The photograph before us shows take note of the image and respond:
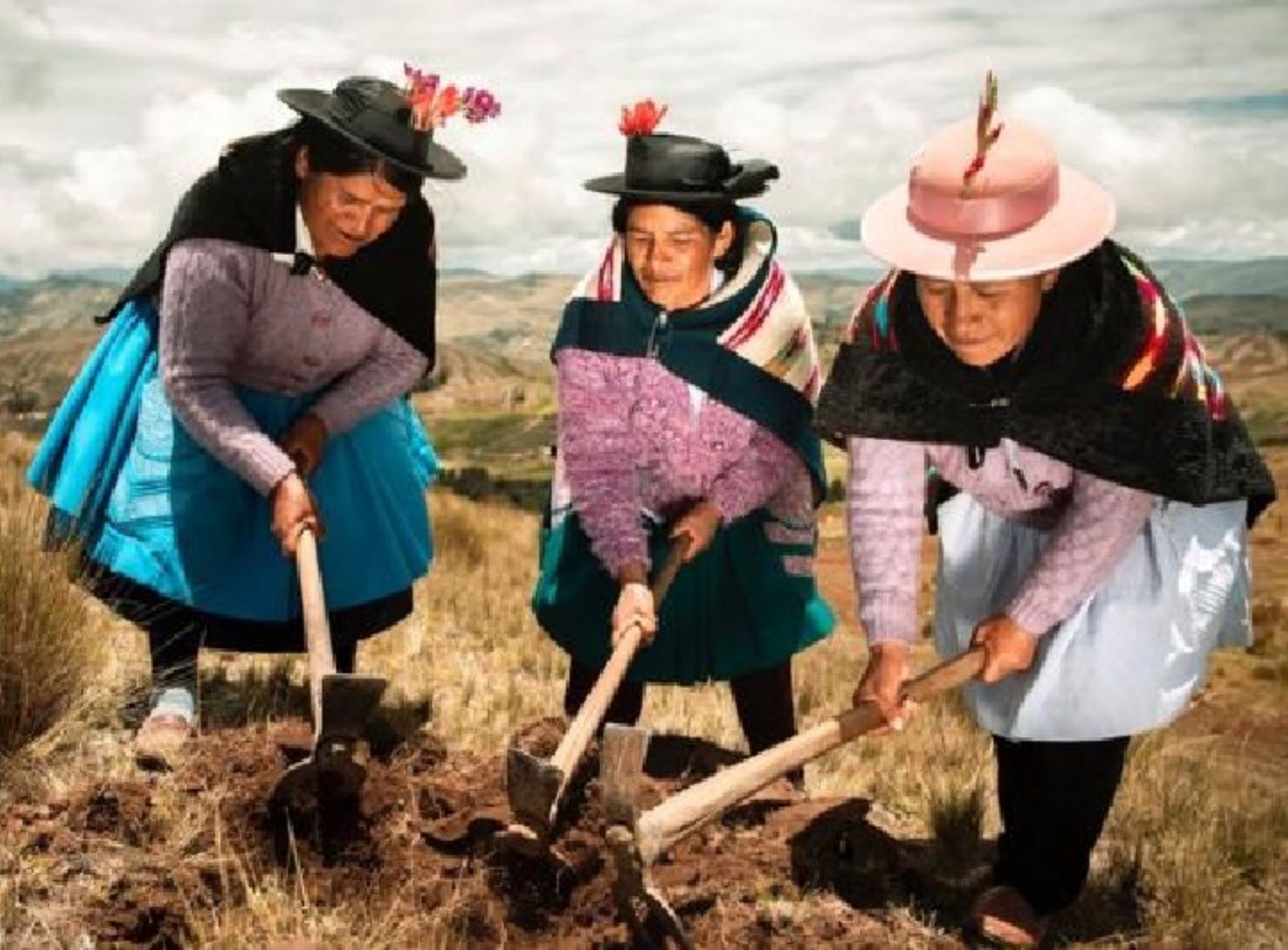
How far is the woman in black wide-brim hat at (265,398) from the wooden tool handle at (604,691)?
996mm

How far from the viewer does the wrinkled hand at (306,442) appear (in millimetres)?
3895

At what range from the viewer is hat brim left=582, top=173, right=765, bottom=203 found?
3.32 meters

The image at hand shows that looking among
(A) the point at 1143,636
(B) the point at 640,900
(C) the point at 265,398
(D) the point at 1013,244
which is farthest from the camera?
(C) the point at 265,398

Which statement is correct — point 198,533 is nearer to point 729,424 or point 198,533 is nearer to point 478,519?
point 729,424

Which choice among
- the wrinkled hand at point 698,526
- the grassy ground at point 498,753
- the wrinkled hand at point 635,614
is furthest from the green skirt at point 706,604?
the grassy ground at point 498,753

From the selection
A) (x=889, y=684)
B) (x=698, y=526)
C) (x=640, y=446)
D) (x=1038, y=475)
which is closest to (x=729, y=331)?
(x=640, y=446)

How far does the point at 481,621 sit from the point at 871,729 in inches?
144

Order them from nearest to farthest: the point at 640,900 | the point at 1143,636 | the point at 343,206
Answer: the point at 640,900, the point at 1143,636, the point at 343,206

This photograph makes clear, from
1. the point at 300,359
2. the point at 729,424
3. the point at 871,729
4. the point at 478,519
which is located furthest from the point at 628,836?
the point at 478,519

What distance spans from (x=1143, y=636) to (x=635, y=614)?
1.25m

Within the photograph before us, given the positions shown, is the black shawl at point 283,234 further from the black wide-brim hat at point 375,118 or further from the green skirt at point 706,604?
the green skirt at point 706,604

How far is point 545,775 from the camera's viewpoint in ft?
9.36

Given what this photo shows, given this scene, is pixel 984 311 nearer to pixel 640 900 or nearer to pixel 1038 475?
pixel 1038 475

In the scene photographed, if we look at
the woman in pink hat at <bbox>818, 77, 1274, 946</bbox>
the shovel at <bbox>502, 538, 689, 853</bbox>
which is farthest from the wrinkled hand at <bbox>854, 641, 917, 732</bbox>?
the shovel at <bbox>502, 538, 689, 853</bbox>
